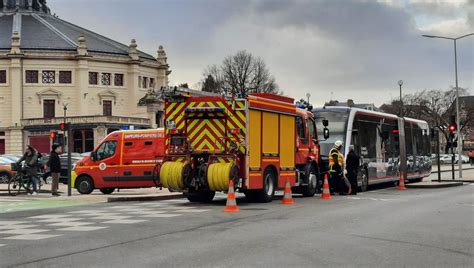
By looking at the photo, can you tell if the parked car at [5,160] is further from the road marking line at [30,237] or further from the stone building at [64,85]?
the stone building at [64,85]

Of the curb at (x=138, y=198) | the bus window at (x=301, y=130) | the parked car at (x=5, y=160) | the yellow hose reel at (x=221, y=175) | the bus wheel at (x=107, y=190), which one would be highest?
the bus window at (x=301, y=130)

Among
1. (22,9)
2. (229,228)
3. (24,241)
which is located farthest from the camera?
(22,9)

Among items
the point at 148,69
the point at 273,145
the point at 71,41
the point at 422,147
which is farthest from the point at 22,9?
the point at 273,145

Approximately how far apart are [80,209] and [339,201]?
7.41m

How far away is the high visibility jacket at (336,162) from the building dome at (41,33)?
3300 inches

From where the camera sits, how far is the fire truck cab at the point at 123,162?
81.4 ft

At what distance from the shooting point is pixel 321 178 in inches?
936

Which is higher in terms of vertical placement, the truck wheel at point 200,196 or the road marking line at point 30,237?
the truck wheel at point 200,196

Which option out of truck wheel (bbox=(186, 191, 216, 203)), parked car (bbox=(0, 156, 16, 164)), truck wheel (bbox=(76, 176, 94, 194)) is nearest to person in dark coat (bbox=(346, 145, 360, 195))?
truck wheel (bbox=(186, 191, 216, 203))

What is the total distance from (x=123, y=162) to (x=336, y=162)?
822 cm

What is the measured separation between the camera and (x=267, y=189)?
1862 centimetres

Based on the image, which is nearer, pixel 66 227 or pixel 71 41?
pixel 66 227

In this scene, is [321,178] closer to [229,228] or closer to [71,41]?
[229,228]

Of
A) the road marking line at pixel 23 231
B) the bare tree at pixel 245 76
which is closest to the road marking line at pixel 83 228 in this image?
the road marking line at pixel 23 231
